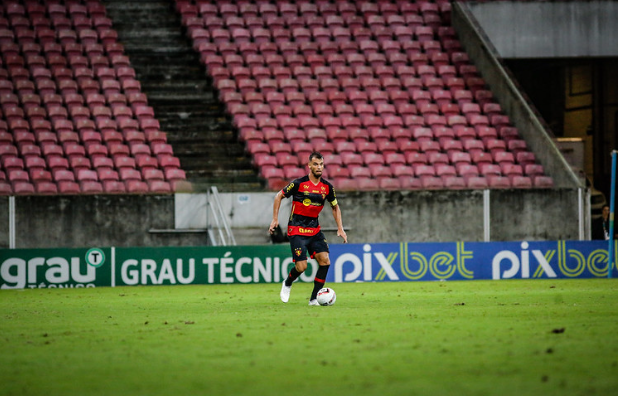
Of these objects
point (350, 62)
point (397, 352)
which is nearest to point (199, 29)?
point (350, 62)

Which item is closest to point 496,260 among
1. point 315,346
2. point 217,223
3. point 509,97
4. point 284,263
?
point 284,263

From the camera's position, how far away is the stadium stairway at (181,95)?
2470 cm

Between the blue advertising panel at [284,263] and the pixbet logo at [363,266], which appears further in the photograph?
the pixbet logo at [363,266]

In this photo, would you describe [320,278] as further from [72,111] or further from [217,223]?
[72,111]

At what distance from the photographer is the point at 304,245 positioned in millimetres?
13352

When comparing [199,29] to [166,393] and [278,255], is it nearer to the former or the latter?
[278,255]

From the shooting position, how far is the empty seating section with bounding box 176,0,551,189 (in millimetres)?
24531

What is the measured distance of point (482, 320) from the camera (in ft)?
35.8

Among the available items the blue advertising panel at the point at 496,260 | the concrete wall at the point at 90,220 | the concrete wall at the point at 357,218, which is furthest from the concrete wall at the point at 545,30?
the concrete wall at the point at 90,220

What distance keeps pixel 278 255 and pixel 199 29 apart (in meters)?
10.5

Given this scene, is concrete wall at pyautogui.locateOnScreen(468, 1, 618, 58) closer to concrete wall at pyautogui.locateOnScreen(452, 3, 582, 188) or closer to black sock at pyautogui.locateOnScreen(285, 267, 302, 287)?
concrete wall at pyautogui.locateOnScreen(452, 3, 582, 188)

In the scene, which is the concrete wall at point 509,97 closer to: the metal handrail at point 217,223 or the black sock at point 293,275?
the metal handrail at point 217,223

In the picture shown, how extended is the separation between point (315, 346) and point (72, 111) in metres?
18.2

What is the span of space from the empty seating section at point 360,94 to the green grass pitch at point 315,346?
961 cm
